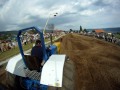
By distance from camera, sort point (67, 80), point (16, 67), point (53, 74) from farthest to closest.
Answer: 1. point (16, 67)
2. point (67, 80)
3. point (53, 74)

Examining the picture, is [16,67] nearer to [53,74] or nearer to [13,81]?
[13,81]

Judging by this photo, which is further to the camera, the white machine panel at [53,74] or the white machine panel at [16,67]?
the white machine panel at [16,67]

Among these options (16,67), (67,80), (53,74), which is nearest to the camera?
(53,74)

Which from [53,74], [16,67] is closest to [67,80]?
[53,74]

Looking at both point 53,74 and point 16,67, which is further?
point 16,67

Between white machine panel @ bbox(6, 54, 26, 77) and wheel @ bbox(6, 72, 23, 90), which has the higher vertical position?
white machine panel @ bbox(6, 54, 26, 77)

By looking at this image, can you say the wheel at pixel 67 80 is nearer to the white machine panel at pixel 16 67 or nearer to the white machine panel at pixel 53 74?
the white machine panel at pixel 53 74

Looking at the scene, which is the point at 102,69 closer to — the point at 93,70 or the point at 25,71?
the point at 93,70

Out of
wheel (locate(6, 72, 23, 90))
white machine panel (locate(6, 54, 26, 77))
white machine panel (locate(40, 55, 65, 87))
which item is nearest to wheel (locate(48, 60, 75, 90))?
white machine panel (locate(40, 55, 65, 87))

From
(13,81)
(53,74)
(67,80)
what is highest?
(53,74)

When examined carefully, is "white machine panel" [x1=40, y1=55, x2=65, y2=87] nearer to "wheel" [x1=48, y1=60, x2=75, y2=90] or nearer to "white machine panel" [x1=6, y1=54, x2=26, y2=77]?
"wheel" [x1=48, y1=60, x2=75, y2=90]

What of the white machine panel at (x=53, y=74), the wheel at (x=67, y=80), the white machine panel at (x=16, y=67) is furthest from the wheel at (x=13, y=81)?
the wheel at (x=67, y=80)

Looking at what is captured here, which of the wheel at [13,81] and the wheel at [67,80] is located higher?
the wheel at [67,80]

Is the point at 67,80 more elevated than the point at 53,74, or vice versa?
the point at 53,74
